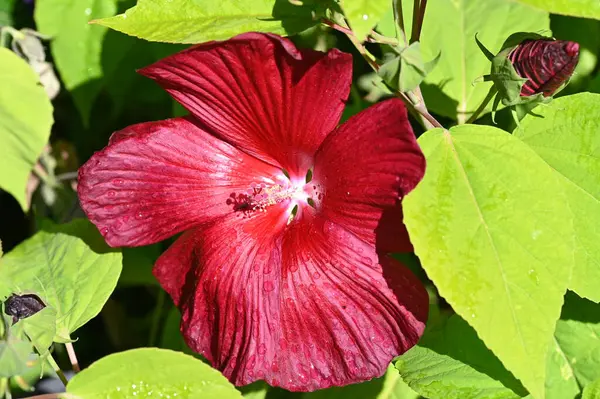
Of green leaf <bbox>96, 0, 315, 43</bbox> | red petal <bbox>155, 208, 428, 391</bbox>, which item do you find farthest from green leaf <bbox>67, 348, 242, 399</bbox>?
green leaf <bbox>96, 0, 315, 43</bbox>

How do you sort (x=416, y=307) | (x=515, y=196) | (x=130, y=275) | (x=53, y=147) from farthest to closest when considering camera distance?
(x=53, y=147), (x=130, y=275), (x=416, y=307), (x=515, y=196)

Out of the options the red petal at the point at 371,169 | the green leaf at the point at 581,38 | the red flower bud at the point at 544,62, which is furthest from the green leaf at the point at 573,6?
the green leaf at the point at 581,38

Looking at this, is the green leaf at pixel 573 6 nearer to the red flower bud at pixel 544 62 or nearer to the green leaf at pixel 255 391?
the red flower bud at pixel 544 62

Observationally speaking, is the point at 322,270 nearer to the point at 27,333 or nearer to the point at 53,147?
the point at 27,333

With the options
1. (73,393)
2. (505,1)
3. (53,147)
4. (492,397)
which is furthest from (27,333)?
(505,1)

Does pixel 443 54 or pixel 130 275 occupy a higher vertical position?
pixel 443 54

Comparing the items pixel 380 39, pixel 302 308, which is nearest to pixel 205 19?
pixel 380 39

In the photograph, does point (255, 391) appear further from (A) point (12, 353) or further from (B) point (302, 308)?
(A) point (12, 353)
